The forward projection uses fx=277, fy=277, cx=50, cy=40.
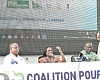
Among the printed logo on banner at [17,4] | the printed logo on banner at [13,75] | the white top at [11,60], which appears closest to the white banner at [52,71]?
the printed logo on banner at [13,75]

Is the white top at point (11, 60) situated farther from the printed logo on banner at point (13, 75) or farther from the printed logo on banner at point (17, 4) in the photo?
the printed logo on banner at point (17, 4)

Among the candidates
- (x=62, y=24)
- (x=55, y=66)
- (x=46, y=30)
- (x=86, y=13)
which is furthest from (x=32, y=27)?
(x=55, y=66)

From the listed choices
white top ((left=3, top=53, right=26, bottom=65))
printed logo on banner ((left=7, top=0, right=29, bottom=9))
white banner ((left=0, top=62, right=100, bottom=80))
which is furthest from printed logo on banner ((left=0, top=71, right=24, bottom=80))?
printed logo on banner ((left=7, top=0, right=29, bottom=9))

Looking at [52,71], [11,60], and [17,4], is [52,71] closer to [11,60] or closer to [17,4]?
[11,60]

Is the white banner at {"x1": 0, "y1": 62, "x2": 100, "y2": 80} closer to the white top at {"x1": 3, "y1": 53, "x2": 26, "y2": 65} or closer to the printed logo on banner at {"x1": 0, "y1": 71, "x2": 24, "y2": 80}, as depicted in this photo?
the printed logo on banner at {"x1": 0, "y1": 71, "x2": 24, "y2": 80}

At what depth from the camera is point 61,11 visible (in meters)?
6.60

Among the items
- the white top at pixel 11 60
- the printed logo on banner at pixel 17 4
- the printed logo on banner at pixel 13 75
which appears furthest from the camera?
the printed logo on banner at pixel 17 4

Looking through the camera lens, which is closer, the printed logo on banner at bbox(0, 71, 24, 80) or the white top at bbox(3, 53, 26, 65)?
the printed logo on banner at bbox(0, 71, 24, 80)

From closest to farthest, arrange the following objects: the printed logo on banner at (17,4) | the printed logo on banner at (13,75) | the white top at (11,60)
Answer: the printed logo on banner at (13,75)
the white top at (11,60)
the printed logo on banner at (17,4)

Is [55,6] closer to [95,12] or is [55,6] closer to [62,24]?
[62,24]

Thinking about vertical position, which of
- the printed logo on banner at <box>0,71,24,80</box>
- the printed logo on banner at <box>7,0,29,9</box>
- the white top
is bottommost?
the printed logo on banner at <box>0,71,24,80</box>

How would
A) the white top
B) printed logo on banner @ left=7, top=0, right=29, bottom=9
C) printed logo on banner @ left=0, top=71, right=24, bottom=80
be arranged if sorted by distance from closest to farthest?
printed logo on banner @ left=0, top=71, right=24, bottom=80 < the white top < printed logo on banner @ left=7, top=0, right=29, bottom=9

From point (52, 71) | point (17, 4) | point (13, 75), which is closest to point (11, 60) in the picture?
point (13, 75)

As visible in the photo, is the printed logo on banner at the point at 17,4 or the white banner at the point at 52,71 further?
the printed logo on banner at the point at 17,4
